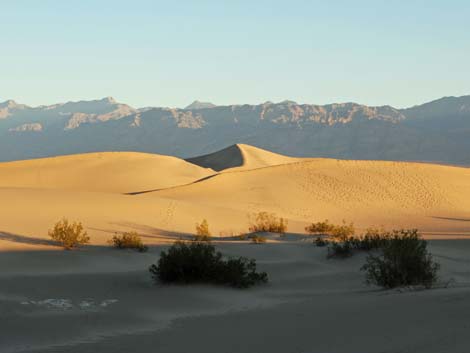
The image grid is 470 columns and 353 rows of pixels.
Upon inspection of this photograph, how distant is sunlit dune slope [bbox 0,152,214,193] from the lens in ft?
149

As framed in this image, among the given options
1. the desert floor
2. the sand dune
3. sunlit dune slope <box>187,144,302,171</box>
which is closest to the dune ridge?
sunlit dune slope <box>187,144,302,171</box>

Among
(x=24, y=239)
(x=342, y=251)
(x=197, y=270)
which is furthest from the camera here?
(x=24, y=239)

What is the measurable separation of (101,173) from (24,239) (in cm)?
3410

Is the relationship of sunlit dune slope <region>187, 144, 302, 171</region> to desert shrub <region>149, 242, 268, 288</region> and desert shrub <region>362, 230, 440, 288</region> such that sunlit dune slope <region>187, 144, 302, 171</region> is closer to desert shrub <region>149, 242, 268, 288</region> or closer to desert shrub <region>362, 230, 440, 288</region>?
desert shrub <region>149, 242, 268, 288</region>

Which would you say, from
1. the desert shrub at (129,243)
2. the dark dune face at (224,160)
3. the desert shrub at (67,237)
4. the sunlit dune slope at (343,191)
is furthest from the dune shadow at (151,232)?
the dark dune face at (224,160)

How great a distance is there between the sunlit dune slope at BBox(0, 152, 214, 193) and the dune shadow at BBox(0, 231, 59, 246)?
25.6 metres

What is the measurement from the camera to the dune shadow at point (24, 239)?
1563 centimetres

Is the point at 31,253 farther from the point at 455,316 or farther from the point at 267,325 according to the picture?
the point at 455,316

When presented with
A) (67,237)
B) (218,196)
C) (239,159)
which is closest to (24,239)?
(67,237)

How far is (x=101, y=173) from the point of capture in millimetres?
49781

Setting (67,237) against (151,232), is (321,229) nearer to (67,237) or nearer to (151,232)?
(151,232)

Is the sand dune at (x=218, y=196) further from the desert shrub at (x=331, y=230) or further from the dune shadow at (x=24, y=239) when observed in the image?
the desert shrub at (x=331, y=230)

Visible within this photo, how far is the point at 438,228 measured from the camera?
91.9 feet

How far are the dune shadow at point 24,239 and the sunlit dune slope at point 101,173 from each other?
2560cm
